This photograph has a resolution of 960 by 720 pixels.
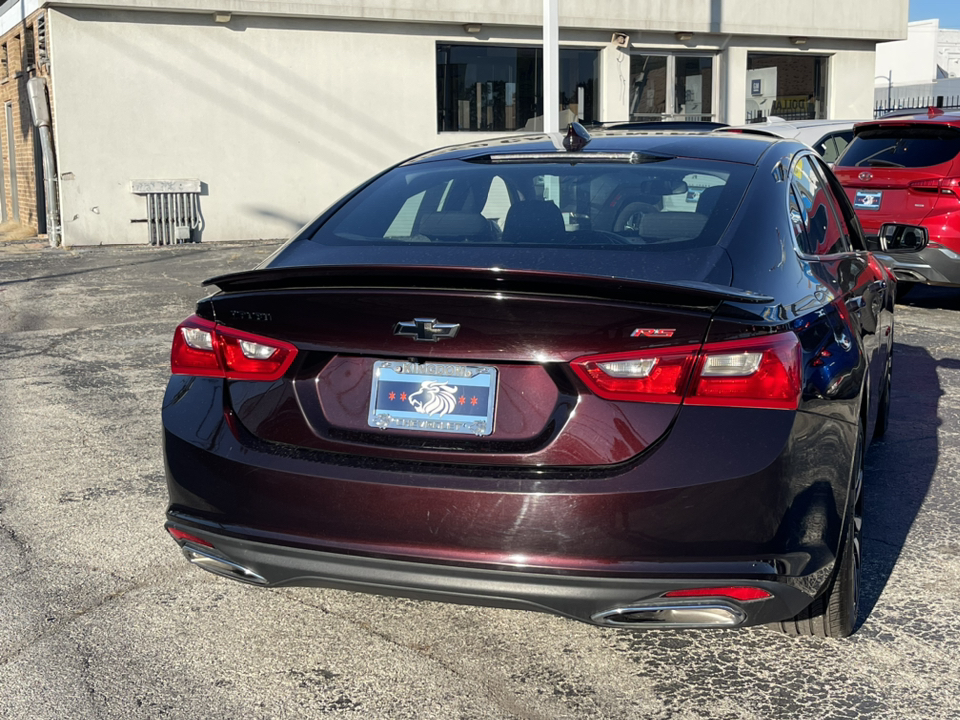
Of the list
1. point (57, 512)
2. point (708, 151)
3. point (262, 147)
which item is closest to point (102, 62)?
point (262, 147)

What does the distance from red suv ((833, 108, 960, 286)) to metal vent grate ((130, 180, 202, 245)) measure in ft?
34.5

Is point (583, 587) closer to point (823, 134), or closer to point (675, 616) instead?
point (675, 616)

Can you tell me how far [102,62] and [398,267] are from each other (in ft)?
48.3

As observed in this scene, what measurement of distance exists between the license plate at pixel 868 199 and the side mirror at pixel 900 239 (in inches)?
182

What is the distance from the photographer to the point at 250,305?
9.45 feet

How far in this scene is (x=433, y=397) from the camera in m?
2.66

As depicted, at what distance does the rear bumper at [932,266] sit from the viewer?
8.79 metres

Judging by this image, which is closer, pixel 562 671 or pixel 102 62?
pixel 562 671

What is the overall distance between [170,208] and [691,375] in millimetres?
15176

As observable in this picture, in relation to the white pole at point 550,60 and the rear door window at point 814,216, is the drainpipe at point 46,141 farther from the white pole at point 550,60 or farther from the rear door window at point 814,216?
the rear door window at point 814,216

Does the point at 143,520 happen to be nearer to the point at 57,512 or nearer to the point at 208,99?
the point at 57,512

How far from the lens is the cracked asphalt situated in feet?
9.52

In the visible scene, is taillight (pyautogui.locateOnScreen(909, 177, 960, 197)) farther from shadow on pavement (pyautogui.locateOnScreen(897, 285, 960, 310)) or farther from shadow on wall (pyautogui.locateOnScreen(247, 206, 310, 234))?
shadow on wall (pyautogui.locateOnScreen(247, 206, 310, 234))

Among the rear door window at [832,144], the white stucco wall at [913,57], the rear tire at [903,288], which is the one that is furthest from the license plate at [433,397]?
the white stucco wall at [913,57]
